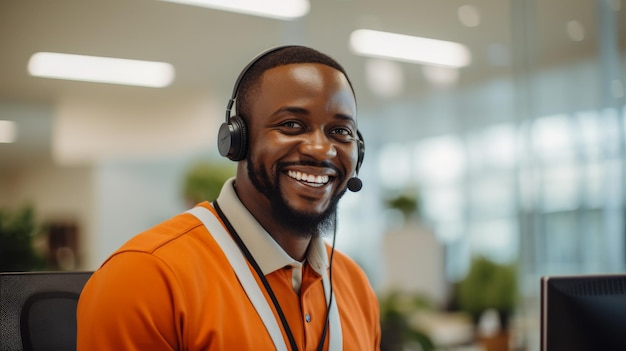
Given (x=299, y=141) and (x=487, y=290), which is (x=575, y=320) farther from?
(x=487, y=290)

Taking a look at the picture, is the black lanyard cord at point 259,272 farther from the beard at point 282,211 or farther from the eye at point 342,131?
the eye at point 342,131

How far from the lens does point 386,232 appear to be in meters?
4.21

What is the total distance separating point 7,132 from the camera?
104 inches

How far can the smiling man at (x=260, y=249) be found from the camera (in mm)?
1056

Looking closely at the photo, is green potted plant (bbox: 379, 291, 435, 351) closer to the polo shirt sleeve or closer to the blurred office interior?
the blurred office interior

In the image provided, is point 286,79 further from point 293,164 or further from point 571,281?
point 571,281

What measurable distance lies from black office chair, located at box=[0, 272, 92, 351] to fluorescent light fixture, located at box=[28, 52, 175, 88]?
1.76 m

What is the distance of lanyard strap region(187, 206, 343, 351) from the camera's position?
116cm

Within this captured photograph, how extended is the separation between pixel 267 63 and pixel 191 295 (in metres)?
0.48

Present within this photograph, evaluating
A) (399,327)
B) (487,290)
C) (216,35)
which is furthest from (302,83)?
(487,290)

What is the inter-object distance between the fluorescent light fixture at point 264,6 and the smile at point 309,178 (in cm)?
219

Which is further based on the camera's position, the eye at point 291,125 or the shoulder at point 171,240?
the eye at point 291,125

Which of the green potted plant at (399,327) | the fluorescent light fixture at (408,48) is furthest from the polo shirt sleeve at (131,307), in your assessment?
the fluorescent light fixture at (408,48)

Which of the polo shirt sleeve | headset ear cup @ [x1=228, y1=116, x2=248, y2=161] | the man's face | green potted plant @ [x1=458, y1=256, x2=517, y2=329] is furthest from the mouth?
green potted plant @ [x1=458, y1=256, x2=517, y2=329]
